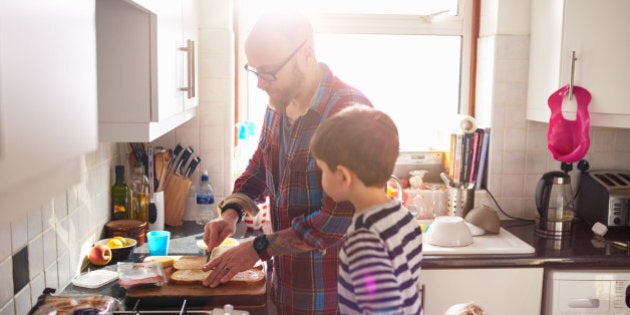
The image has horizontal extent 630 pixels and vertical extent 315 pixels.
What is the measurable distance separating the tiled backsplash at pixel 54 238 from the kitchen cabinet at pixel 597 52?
191 cm

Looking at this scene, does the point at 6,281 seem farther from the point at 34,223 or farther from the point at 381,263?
the point at 381,263

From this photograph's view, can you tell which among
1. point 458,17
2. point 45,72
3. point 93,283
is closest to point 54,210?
point 93,283

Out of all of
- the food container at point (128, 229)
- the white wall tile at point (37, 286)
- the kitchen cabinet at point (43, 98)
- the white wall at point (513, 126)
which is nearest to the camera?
the kitchen cabinet at point (43, 98)

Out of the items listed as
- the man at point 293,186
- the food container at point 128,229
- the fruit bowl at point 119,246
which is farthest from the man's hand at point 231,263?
the food container at point 128,229

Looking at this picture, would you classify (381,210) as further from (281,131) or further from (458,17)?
(458,17)

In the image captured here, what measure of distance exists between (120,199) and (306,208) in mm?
1115

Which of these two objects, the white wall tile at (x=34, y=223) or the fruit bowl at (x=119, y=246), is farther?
the fruit bowl at (x=119, y=246)

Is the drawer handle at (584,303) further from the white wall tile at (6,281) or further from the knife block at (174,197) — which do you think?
the white wall tile at (6,281)

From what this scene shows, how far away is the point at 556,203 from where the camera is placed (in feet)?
9.37

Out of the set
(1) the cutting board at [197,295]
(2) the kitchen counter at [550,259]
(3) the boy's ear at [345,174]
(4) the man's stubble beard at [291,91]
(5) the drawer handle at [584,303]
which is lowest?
(5) the drawer handle at [584,303]

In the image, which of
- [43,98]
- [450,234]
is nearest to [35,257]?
[43,98]

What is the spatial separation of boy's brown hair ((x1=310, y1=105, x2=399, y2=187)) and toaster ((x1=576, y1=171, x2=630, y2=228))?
184cm

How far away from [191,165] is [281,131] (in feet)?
3.72

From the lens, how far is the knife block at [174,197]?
2.95m
